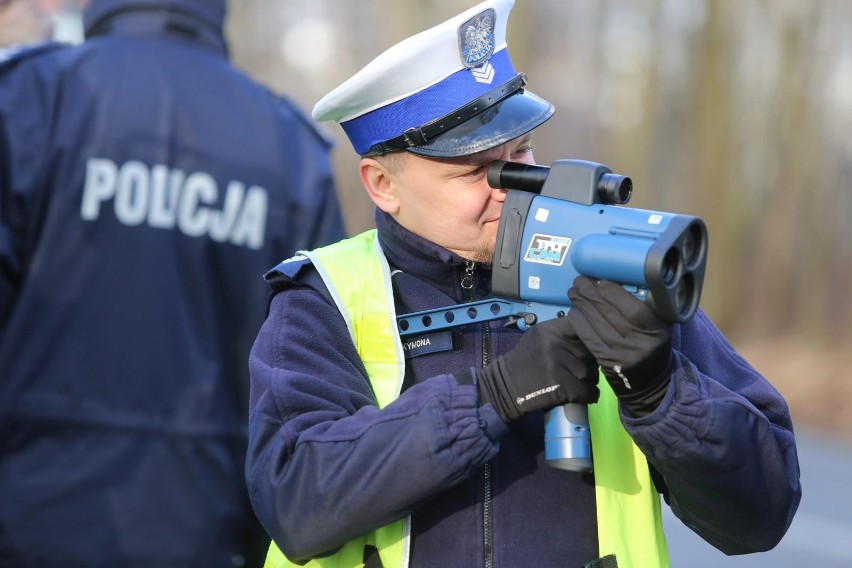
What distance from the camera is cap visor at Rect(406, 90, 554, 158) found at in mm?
2258

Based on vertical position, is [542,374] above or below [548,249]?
below

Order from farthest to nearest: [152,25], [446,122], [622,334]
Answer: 1. [152,25]
2. [446,122]
3. [622,334]

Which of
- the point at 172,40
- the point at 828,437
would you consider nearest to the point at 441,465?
the point at 172,40

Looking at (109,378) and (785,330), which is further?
(785,330)

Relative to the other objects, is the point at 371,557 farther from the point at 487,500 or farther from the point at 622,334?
the point at 622,334

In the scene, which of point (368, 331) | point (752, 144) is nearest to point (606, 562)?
point (368, 331)

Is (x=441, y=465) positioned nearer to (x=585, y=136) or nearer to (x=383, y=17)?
(x=383, y=17)

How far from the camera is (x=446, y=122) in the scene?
2.29m

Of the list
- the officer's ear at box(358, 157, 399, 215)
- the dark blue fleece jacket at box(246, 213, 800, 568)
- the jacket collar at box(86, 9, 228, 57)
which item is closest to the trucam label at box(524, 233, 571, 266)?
the dark blue fleece jacket at box(246, 213, 800, 568)

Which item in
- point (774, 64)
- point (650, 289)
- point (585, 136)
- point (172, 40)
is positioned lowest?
point (585, 136)

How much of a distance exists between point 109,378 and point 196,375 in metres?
0.22

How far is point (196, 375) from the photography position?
3076mm

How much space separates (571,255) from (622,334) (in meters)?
0.18

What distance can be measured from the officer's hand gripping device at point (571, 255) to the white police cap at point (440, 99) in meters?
0.11
